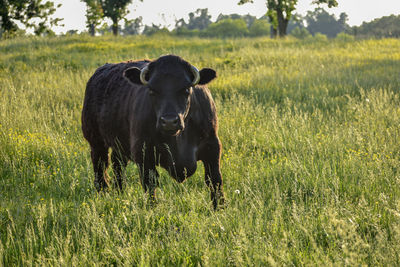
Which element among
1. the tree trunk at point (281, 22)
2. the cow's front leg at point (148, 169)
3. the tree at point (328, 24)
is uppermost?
the tree at point (328, 24)

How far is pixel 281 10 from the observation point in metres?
29.3

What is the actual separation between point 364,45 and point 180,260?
16.9 metres

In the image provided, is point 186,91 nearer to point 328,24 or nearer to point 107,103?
point 107,103

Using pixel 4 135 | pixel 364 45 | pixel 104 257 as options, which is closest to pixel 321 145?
pixel 104 257

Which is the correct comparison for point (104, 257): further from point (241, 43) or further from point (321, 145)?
point (241, 43)

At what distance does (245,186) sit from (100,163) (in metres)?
Result: 2.57

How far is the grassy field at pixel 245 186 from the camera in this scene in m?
2.93

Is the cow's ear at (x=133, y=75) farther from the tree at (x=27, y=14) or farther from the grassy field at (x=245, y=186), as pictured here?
the tree at (x=27, y=14)

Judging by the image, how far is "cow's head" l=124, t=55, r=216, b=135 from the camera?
11.4 feet

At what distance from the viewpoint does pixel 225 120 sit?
6.77 m

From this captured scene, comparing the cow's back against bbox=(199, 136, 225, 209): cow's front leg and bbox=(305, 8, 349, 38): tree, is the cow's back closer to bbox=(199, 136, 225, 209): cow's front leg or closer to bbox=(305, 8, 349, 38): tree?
bbox=(199, 136, 225, 209): cow's front leg

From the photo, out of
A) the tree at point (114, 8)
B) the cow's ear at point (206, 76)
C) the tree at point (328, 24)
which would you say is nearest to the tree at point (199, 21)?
the tree at point (328, 24)

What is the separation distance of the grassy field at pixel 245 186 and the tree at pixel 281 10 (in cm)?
1718

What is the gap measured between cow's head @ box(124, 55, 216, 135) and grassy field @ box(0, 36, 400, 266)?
737 millimetres
